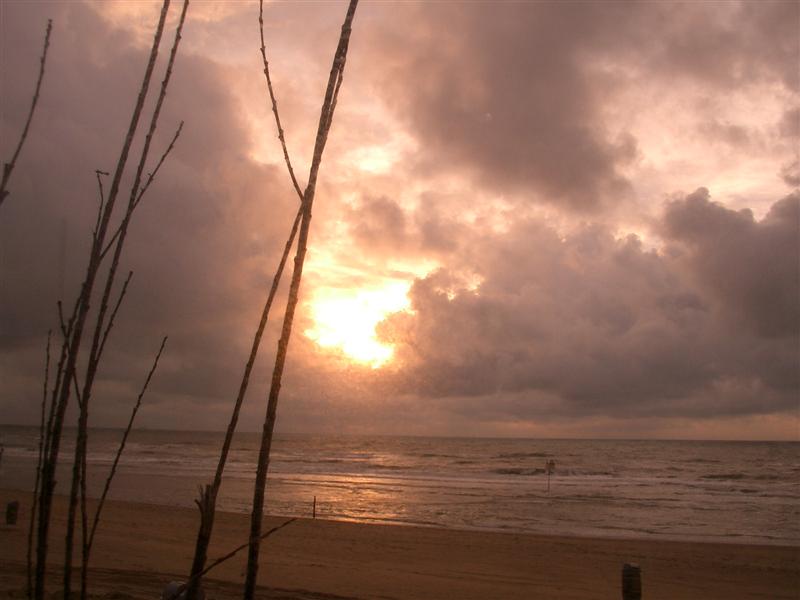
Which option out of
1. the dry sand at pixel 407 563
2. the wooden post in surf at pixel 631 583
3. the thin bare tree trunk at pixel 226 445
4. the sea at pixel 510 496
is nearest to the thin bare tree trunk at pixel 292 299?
the thin bare tree trunk at pixel 226 445

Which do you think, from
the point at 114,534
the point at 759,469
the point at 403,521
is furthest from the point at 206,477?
the point at 759,469

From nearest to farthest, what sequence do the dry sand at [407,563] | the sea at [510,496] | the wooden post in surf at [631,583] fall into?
the wooden post in surf at [631,583] → the dry sand at [407,563] → the sea at [510,496]

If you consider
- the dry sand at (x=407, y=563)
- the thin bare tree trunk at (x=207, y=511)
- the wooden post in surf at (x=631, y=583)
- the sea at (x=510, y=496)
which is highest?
the thin bare tree trunk at (x=207, y=511)

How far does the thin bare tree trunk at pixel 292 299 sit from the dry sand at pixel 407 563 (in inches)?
244

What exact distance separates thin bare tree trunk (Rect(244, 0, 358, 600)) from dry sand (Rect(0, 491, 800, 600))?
6201 millimetres

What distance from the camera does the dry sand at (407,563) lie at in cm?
1038

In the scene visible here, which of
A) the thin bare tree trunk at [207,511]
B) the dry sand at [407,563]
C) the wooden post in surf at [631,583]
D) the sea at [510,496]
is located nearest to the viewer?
the thin bare tree trunk at [207,511]

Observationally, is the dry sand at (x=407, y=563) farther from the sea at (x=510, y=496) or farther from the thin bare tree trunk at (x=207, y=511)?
the thin bare tree trunk at (x=207, y=511)

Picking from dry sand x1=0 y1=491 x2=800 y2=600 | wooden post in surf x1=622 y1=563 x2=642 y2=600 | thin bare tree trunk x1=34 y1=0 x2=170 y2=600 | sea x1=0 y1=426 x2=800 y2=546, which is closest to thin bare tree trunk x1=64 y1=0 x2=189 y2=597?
thin bare tree trunk x1=34 y1=0 x2=170 y2=600

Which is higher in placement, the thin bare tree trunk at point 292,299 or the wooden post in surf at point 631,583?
the thin bare tree trunk at point 292,299

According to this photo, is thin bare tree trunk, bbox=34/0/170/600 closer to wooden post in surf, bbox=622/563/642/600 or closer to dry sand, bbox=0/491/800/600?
dry sand, bbox=0/491/800/600

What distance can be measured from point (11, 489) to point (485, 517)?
18438mm

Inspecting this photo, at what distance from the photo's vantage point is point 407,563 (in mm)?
13938

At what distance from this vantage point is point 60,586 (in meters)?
7.93
